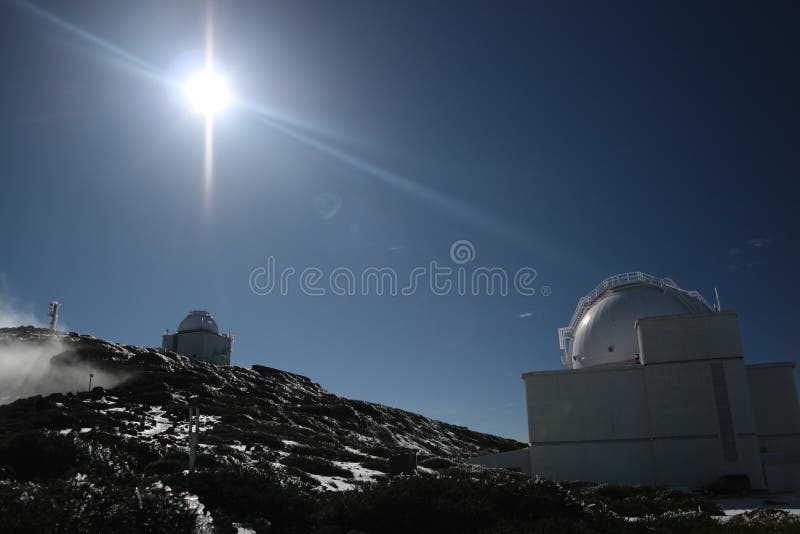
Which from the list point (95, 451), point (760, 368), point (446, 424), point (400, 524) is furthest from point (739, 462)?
point (446, 424)

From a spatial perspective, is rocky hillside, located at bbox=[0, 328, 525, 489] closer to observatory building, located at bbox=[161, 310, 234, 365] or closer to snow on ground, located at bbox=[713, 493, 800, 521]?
observatory building, located at bbox=[161, 310, 234, 365]

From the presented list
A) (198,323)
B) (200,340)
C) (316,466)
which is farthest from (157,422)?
(198,323)

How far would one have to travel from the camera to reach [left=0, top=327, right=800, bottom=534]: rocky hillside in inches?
374

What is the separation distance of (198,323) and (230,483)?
59.2 meters

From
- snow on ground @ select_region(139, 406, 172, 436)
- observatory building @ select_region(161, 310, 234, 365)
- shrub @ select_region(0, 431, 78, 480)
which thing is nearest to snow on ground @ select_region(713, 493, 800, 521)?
shrub @ select_region(0, 431, 78, 480)

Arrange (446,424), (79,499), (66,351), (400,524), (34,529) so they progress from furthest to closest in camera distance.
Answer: (446,424), (66,351), (400,524), (79,499), (34,529)

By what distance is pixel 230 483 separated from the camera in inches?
499

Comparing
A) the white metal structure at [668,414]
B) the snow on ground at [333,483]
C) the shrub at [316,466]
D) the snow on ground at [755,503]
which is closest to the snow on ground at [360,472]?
the shrub at [316,466]

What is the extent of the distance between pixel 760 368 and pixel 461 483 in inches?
1037

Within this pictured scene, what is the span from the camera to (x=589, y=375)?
29.9 meters

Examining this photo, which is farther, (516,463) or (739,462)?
(516,463)

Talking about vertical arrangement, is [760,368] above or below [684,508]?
above

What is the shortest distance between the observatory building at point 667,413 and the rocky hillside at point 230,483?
221 inches

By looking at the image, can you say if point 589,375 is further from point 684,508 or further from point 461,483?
point 461,483
